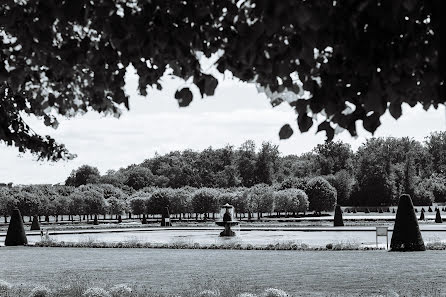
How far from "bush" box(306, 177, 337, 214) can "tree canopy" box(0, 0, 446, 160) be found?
2372 inches

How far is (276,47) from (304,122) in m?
0.61

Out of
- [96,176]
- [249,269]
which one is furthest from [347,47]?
[96,176]

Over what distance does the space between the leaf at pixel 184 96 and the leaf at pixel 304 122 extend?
84 cm

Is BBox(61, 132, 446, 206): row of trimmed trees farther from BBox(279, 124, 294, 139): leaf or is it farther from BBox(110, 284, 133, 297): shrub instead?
BBox(279, 124, 294, 139): leaf

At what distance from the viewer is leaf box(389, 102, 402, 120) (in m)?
4.36

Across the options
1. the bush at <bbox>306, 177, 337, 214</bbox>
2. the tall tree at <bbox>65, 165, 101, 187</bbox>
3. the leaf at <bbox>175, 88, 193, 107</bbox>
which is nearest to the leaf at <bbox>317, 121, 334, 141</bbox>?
the leaf at <bbox>175, 88, 193, 107</bbox>

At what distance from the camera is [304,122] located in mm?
4621

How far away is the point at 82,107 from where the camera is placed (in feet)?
22.6

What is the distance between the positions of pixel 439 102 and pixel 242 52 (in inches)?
55.2

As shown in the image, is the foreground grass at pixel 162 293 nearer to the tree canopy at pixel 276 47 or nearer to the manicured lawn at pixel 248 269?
the manicured lawn at pixel 248 269

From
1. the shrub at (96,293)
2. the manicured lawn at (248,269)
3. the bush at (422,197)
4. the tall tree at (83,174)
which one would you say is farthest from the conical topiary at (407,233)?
the tall tree at (83,174)

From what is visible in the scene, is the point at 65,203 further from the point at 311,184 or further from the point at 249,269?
the point at 249,269

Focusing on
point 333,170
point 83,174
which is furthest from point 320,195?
point 83,174

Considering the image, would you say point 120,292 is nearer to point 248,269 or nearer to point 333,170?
point 248,269
